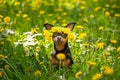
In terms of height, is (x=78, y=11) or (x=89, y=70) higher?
(x=89, y=70)

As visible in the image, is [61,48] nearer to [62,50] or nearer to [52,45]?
[62,50]

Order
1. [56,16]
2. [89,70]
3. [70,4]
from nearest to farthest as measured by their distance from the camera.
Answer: [89,70] < [56,16] < [70,4]

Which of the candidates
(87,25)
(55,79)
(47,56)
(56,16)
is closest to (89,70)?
(55,79)

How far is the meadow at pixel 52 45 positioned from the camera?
12.9 ft

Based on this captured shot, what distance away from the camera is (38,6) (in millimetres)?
7293

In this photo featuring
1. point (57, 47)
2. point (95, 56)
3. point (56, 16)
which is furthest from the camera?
point (56, 16)

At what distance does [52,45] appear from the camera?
517 centimetres

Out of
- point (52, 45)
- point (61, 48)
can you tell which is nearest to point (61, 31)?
point (61, 48)

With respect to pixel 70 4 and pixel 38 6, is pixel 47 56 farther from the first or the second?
pixel 70 4

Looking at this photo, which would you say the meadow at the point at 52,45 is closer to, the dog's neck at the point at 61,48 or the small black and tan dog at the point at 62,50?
the small black and tan dog at the point at 62,50

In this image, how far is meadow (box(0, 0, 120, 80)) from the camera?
12.9ft

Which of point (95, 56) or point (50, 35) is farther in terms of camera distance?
point (95, 56)

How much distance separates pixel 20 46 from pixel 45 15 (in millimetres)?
2367

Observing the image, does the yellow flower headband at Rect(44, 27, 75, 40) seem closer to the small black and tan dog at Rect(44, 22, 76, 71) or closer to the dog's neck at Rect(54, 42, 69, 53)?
the small black and tan dog at Rect(44, 22, 76, 71)
